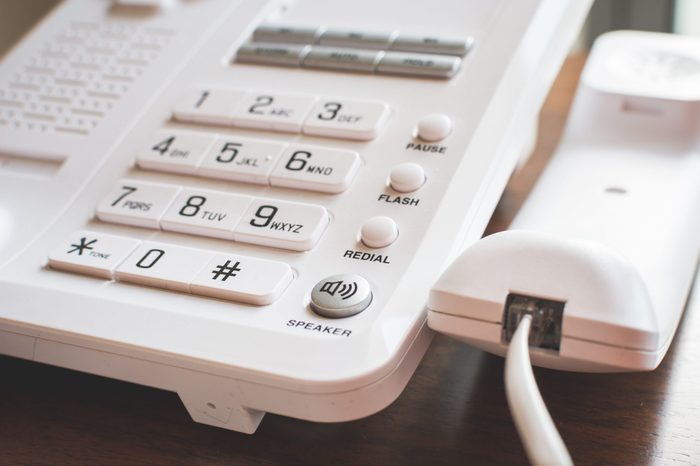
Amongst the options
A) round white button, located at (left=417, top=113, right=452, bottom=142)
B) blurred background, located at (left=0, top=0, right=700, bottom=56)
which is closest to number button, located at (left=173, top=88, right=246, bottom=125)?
round white button, located at (left=417, top=113, right=452, bottom=142)


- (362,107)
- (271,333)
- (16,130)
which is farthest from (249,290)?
(16,130)

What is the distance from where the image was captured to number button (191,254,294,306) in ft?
1.21

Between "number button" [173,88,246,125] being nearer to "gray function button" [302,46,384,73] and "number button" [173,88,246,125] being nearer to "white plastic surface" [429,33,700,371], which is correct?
"gray function button" [302,46,384,73]

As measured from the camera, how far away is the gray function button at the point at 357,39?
0.49m

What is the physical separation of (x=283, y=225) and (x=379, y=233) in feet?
0.16

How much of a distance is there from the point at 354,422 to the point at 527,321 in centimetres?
11

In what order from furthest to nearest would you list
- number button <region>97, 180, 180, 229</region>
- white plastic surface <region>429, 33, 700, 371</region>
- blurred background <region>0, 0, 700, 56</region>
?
blurred background <region>0, 0, 700, 56</region>, number button <region>97, 180, 180, 229</region>, white plastic surface <region>429, 33, 700, 371</region>

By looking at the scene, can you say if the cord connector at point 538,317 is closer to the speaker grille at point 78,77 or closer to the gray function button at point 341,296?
the gray function button at point 341,296

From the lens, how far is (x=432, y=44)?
477 millimetres

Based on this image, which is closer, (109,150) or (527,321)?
(527,321)

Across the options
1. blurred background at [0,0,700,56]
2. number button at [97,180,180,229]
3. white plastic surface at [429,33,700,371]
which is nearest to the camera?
white plastic surface at [429,33,700,371]

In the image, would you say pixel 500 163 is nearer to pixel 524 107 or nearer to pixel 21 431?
pixel 524 107

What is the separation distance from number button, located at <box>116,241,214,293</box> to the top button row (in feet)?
0.56

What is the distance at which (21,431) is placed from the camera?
0.40 metres
